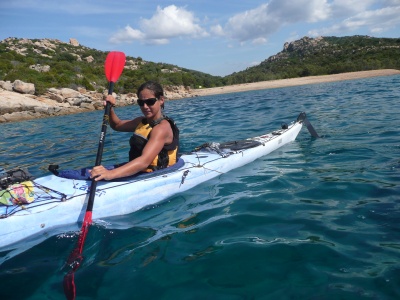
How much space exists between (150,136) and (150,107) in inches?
13.8

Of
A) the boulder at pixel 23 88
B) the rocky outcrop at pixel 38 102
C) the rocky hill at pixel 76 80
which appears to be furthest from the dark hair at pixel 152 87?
the boulder at pixel 23 88

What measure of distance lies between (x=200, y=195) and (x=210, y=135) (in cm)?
510

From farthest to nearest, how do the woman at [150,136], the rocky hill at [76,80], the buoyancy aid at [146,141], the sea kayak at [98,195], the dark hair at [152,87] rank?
the rocky hill at [76,80], the buoyancy aid at [146,141], the dark hair at [152,87], the woman at [150,136], the sea kayak at [98,195]

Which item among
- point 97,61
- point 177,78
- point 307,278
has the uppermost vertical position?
point 97,61

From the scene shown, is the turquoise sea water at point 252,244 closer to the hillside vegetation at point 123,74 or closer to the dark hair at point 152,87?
the dark hair at point 152,87

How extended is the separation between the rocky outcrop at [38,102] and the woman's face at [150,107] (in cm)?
1541

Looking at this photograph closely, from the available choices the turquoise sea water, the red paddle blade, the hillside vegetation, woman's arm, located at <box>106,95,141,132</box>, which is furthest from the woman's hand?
the hillside vegetation

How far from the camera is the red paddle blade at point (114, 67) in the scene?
16.3 ft

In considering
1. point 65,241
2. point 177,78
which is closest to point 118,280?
point 65,241

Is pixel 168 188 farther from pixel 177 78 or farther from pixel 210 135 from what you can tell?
pixel 177 78

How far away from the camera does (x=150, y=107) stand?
3971mm

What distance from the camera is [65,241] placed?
10.9 feet

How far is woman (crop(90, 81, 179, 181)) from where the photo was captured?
375 cm

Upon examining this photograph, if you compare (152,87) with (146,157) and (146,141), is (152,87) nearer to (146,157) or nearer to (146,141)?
(146,141)
